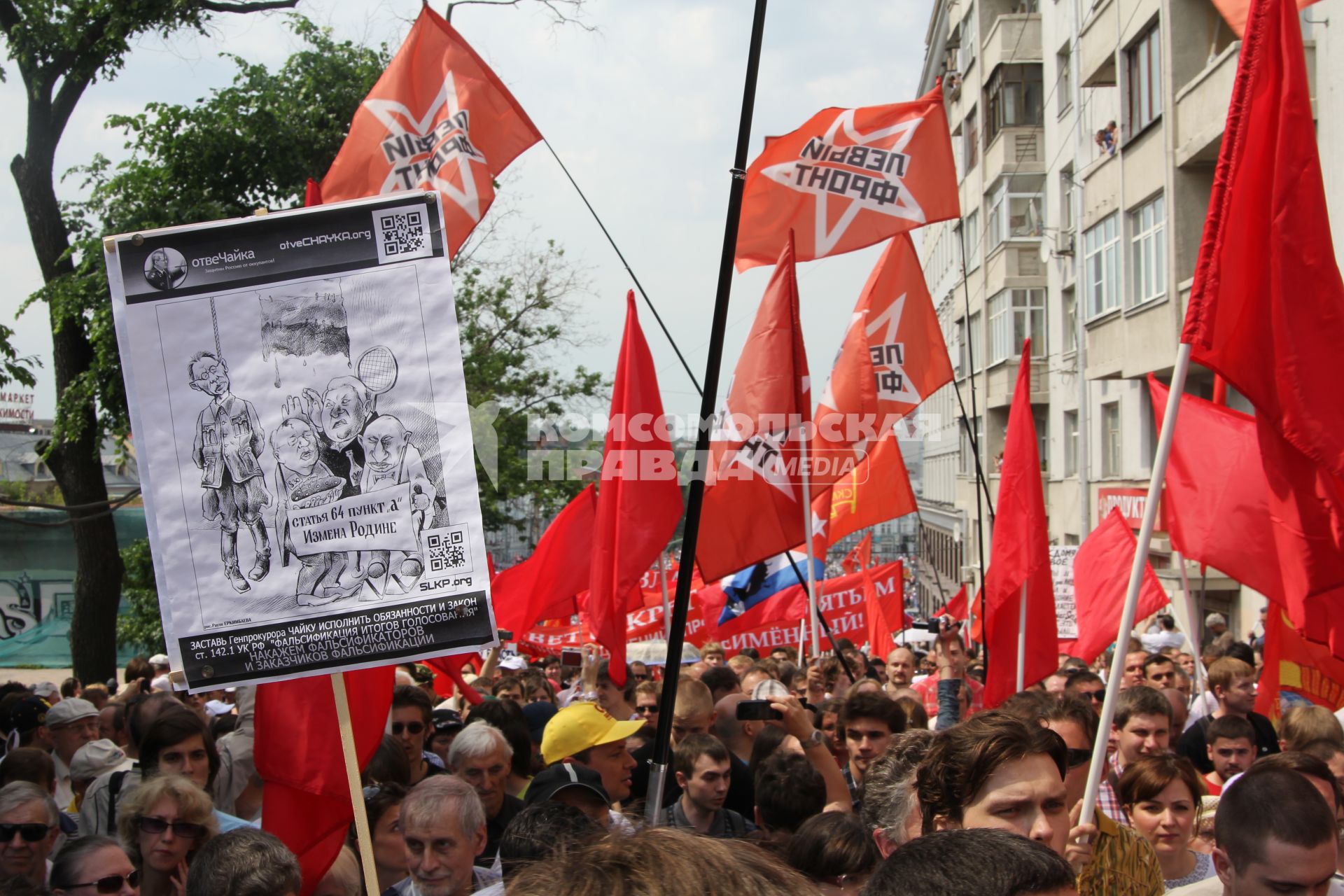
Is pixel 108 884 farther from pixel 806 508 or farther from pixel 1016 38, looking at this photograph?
pixel 1016 38

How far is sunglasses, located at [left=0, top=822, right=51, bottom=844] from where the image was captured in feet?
14.5

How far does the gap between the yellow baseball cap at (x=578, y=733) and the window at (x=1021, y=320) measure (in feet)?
96.4

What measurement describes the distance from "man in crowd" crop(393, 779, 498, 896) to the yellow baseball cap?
1.37m

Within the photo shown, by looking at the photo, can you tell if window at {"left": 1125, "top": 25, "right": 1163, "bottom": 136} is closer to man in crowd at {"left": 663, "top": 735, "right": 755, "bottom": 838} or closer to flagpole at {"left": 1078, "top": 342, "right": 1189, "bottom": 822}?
flagpole at {"left": 1078, "top": 342, "right": 1189, "bottom": 822}

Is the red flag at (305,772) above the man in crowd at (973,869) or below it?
below

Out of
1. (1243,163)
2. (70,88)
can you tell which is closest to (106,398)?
(70,88)

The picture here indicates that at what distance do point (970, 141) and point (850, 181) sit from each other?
32.3 meters

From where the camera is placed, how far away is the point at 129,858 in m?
4.14

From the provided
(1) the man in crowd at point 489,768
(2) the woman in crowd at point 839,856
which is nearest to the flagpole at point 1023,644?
(1) the man in crowd at point 489,768

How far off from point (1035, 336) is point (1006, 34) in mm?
7862

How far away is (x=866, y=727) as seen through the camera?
5.77m

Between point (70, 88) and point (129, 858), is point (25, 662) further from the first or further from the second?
point (129, 858)

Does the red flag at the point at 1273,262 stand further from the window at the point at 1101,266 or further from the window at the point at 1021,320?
the window at the point at 1021,320

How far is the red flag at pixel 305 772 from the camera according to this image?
14.5 feet
